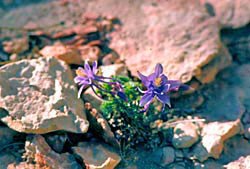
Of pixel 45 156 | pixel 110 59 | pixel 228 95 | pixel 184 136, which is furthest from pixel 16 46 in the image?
pixel 228 95

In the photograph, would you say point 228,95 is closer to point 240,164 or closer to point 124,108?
point 240,164

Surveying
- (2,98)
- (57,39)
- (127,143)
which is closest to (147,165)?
(127,143)

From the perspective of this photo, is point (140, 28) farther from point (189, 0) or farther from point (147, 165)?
point (147, 165)

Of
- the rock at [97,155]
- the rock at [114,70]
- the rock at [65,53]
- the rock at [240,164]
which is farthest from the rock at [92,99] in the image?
the rock at [240,164]

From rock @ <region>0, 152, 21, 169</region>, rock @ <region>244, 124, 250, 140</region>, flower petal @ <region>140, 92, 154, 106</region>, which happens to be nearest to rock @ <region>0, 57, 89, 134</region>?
rock @ <region>0, 152, 21, 169</region>

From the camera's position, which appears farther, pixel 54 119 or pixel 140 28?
pixel 140 28
